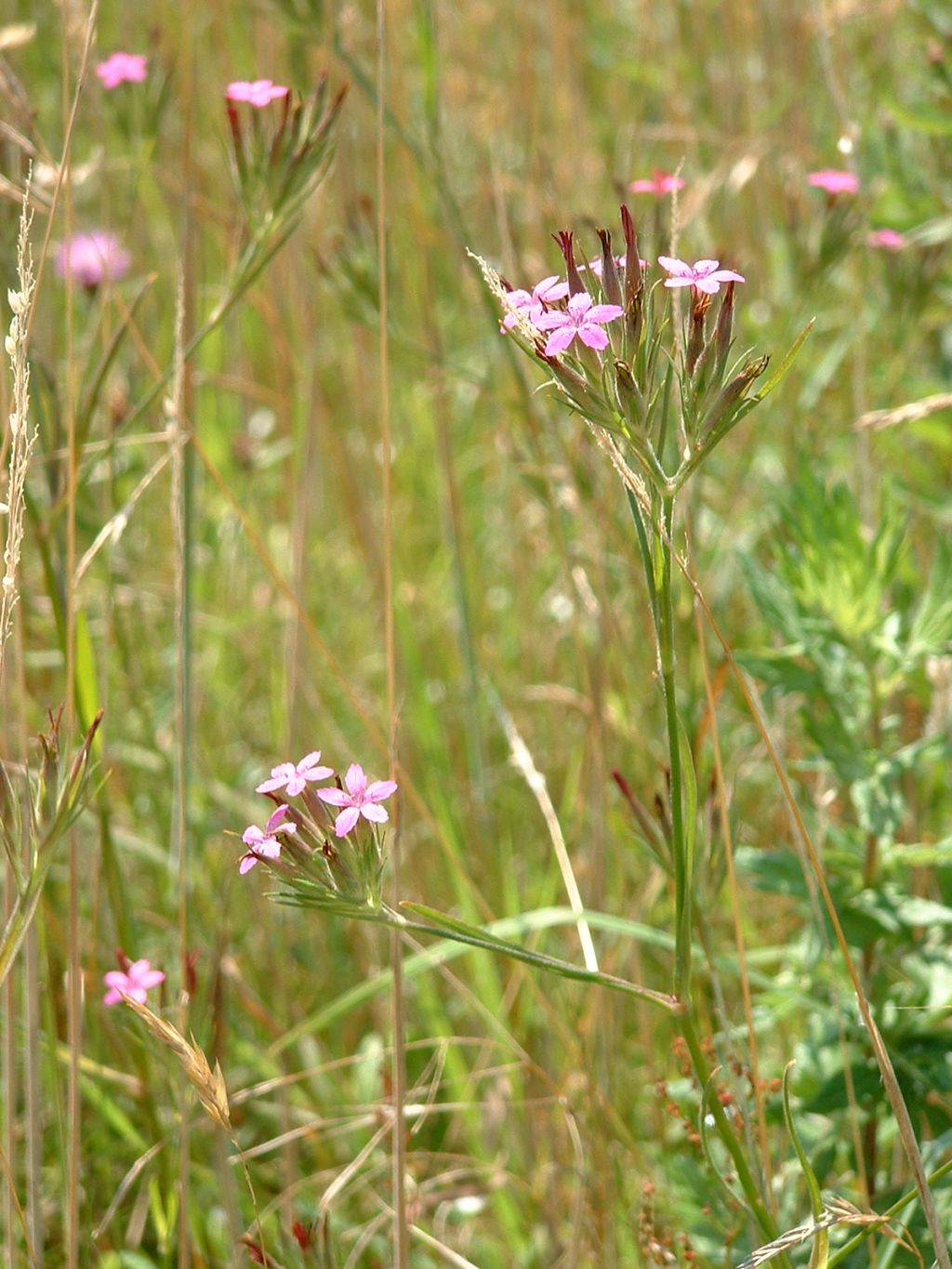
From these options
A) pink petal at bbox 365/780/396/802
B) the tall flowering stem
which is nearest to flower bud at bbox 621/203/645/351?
the tall flowering stem

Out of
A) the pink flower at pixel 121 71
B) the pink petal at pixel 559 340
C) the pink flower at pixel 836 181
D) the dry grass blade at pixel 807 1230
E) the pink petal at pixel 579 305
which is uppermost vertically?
the pink flower at pixel 121 71

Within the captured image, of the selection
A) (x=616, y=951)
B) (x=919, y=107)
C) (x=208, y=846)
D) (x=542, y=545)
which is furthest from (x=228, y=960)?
(x=919, y=107)

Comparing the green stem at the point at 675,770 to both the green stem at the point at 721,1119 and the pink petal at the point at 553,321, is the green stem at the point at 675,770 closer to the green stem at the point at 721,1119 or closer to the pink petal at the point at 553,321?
the green stem at the point at 721,1119

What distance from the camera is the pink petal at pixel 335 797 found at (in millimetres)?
1124

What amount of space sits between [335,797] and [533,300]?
43 cm

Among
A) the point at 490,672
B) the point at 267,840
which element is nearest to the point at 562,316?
the point at 267,840

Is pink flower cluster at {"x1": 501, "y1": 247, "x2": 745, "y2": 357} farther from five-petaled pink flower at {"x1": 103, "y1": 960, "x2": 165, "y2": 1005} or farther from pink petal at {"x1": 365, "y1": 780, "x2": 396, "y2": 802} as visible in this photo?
five-petaled pink flower at {"x1": 103, "y1": 960, "x2": 165, "y2": 1005}

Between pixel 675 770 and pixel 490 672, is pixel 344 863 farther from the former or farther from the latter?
pixel 490 672

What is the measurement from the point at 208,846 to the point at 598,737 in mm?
916

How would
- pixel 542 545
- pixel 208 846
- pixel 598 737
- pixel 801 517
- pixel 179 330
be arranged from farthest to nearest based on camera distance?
pixel 542 545, pixel 208 846, pixel 598 737, pixel 801 517, pixel 179 330

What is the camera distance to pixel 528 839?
2.64 meters

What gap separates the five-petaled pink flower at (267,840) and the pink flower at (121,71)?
1226mm

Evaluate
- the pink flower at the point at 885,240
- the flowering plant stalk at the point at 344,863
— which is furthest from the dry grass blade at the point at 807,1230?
the pink flower at the point at 885,240

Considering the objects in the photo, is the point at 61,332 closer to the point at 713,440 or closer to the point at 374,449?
the point at 374,449
